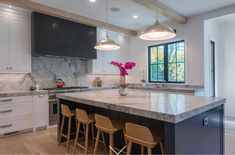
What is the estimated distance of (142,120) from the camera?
2482 millimetres

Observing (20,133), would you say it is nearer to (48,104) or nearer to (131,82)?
(48,104)

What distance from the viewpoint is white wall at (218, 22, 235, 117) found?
16.9 ft

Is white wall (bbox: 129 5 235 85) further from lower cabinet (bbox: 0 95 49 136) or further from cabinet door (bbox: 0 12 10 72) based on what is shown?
cabinet door (bbox: 0 12 10 72)

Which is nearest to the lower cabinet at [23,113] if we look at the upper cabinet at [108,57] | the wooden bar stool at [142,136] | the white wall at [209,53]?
the upper cabinet at [108,57]

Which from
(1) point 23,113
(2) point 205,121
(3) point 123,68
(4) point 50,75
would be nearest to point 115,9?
(3) point 123,68

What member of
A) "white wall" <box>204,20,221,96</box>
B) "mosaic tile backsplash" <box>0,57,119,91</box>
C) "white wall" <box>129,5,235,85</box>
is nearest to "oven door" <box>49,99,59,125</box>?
"mosaic tile backsplash" <box>0,57,119,91</box>

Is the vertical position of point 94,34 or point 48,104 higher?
point 94,34

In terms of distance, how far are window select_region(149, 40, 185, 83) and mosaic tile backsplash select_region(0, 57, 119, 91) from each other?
5.83ft

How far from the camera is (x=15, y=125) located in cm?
374

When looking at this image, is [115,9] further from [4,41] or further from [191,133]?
[191,133]

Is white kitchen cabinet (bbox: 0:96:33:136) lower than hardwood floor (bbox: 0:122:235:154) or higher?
higher

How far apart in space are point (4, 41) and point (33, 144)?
2.27 m

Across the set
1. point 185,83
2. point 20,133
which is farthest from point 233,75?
point 20,133

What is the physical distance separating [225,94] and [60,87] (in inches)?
190
